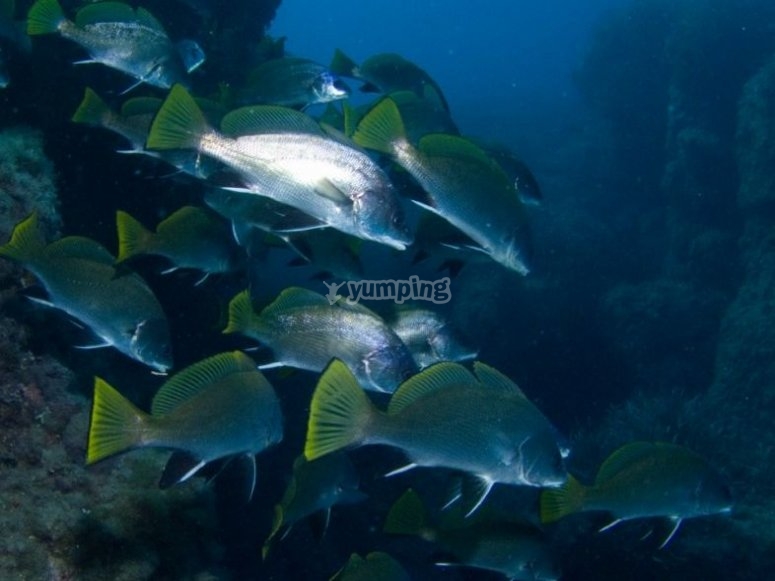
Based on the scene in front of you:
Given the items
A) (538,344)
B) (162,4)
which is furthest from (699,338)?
(162,4)

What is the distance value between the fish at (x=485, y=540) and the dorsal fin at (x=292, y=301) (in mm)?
1362

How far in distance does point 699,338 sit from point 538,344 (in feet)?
12.4

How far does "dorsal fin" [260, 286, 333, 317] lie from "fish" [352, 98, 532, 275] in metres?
0.95

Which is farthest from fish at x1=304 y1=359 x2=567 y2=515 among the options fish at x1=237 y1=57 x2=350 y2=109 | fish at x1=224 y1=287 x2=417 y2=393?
fish at x1=237 y1=57 x2=350 y2=109

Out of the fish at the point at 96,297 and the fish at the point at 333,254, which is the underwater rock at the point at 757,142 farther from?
the fish at the point at 96,297

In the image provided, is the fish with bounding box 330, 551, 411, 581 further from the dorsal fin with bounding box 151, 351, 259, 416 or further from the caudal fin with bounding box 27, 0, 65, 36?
the caudal fin with bounding box 27, 0, 65, 36

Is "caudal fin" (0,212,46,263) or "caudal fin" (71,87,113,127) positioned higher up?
"caudal fin" (71,87,113,127)

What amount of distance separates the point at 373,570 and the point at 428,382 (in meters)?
1.27

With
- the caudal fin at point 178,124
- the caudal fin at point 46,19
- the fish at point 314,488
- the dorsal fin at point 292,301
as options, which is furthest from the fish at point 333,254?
the caudal fin at point 46,19

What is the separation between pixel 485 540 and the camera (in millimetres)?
3611

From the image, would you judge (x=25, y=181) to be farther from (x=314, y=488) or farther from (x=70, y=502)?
(x=314, y=488)

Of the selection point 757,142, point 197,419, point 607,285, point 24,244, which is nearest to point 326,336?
point 197,419

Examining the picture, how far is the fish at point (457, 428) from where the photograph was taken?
8.55 feet

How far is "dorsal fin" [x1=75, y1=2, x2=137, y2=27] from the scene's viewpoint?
4152 millimetres
